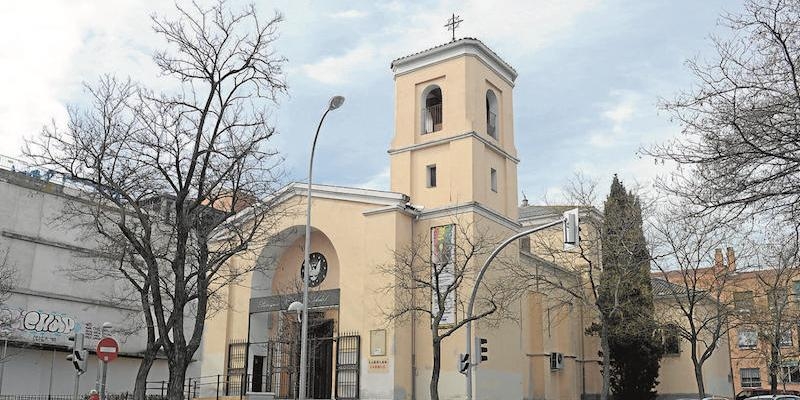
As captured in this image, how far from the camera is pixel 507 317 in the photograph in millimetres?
28766

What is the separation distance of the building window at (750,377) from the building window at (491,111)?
32433 millimetres

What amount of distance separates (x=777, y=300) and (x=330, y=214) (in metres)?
20.9

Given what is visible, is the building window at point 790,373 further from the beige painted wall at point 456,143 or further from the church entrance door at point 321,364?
the church entrance door at point 321,364

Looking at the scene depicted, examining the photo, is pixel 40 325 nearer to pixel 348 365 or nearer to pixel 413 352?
pixel 348 365

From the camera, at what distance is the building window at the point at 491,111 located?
3378cm

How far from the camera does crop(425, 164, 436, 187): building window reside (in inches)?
1256

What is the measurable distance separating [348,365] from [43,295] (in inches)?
568

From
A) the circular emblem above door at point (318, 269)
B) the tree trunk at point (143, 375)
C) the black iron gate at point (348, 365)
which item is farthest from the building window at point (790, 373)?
the tree trunk at point (143, 375)

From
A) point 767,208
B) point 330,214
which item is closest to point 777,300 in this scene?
point 330,214

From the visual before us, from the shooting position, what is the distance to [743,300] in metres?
32.9

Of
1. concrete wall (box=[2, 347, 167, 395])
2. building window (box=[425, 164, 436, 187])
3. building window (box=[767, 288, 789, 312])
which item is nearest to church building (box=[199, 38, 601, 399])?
building window (box=[425, 164, 436, 187])

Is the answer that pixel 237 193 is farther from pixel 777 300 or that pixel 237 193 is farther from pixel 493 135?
pixel 777 300

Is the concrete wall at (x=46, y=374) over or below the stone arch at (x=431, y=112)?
below

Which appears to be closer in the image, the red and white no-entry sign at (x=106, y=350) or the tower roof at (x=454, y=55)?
the red and white no-entry sign at (x=106, y=350)
